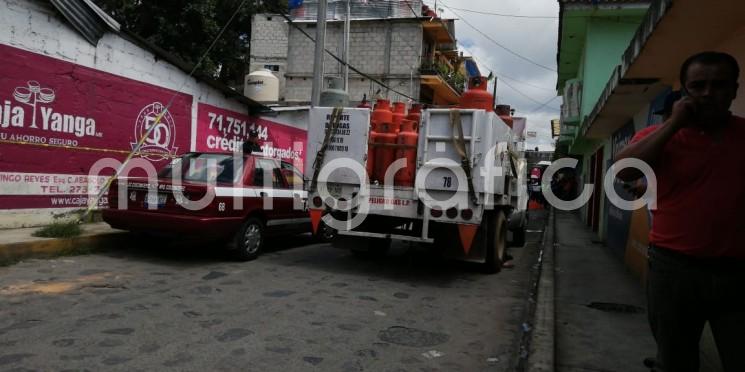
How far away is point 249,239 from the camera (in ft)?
24.1

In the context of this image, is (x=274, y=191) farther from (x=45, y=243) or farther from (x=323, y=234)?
(x=45, y=243)

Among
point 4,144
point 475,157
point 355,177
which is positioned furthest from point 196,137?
point 475,157

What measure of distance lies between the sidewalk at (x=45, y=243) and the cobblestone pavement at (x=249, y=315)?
20 cm

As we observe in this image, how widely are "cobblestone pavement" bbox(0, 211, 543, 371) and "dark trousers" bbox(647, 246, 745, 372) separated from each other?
1799 millimetres

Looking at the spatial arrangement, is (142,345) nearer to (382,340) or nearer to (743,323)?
(382,340)

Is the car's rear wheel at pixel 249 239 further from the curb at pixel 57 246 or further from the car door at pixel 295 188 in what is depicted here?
the curb at pixel 57 246

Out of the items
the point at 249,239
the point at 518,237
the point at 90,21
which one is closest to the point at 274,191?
the point at 249,239

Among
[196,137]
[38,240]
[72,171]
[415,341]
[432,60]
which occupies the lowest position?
[415,341]

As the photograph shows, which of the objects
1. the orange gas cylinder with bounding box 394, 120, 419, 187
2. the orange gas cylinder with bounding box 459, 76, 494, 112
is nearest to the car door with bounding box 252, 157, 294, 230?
the orange gas cylinder with bounding box 394, 120, 419, 187

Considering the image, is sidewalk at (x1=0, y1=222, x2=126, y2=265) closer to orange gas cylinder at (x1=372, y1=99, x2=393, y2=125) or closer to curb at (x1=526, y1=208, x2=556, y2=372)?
orange gas cylinder at (x1=372, y1=99, x2=393, y2=125)

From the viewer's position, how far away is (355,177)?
22.6ft

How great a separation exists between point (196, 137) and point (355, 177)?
5.80 meters

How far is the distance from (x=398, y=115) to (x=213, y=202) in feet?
9.27

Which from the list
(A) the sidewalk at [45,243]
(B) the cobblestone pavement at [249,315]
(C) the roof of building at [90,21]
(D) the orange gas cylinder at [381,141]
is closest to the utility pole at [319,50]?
→ (C) the roof of building at [90,21]
